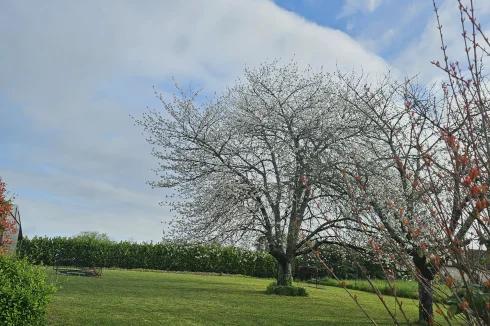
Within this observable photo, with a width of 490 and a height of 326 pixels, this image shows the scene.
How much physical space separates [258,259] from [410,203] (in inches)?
658

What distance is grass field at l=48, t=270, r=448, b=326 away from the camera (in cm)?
910

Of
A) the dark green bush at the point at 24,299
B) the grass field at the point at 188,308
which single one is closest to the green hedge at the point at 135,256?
the grass field at the point at 188,308

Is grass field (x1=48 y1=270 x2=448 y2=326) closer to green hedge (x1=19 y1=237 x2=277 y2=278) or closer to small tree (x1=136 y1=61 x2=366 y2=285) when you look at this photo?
small tree (x1=136 y1=61 x2=366 y2=285)

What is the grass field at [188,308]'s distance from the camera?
9.10 metres

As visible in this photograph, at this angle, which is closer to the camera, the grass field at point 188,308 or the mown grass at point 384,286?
the grass field at point 188,308

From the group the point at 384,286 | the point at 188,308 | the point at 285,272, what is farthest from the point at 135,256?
the point at 188,308

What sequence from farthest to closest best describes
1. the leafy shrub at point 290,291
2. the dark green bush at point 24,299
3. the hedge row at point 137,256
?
the hedge row at point 137,256
the leafy shrub at point 290,291
the dark green bush at point 24,299

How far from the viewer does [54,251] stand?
84.8 feet

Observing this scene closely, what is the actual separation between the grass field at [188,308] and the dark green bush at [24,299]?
1521 millimetres

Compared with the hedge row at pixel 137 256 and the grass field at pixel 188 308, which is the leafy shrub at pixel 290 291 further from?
the hedge row at pixel 137 256

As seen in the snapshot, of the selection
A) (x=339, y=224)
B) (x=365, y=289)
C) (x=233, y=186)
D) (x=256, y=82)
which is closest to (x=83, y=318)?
(x=233, y=186)

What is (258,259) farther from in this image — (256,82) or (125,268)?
(256,82)

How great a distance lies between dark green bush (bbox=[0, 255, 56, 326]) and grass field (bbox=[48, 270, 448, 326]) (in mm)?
1521

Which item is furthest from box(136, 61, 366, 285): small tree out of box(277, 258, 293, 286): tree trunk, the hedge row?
the hedge row
